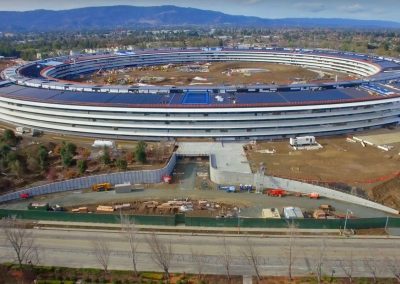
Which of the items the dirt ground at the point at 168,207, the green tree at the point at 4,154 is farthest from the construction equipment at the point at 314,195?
the green tree at the point at 4,154

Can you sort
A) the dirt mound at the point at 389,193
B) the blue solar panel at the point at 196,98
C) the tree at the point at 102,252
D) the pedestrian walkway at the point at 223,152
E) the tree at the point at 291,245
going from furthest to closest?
the blue solar panel at the point at 196,98, the pedestrian walkway at the point at 223,152, the dirt mound at the point at 389,193, the tree at the point at 102,252, the tree at the point at 291,245

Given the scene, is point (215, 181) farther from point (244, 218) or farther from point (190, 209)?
point (244, 218)

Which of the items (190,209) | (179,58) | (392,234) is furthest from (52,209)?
(179,58)

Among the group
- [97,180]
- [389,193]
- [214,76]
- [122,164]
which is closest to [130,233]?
[97,180]

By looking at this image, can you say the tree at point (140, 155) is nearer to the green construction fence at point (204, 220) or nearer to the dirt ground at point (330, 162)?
the green construction fence at point (204, 220)

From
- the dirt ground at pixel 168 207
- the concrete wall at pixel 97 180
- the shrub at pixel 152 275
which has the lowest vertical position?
the shrub at pixel 152 275
